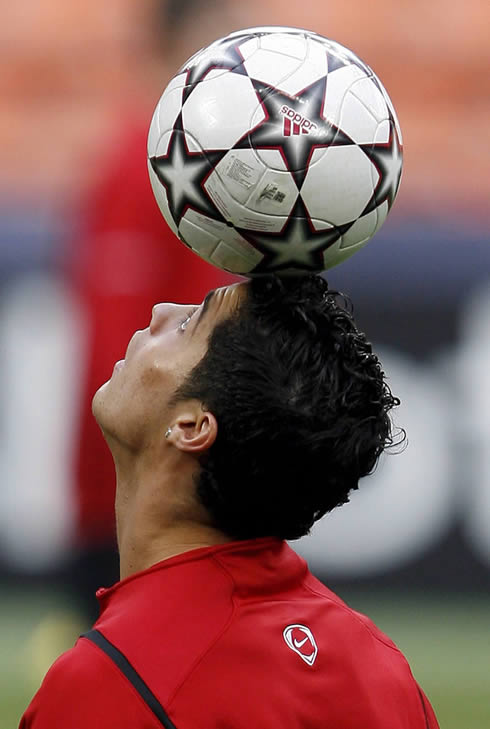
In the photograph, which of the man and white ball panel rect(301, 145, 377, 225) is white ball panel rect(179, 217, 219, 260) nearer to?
the man

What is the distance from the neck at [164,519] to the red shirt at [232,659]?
0.08m

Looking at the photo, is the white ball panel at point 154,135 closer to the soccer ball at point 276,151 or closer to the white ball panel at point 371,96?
the soccer ball at point 276,151

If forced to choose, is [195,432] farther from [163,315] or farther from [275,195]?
[275,195]

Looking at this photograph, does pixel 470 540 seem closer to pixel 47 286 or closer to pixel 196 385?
pixel 47 286

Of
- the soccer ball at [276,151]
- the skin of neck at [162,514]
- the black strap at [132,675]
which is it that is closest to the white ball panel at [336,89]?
the soccer ball at [276,151]

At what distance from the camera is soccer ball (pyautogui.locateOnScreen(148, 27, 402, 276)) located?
221 centimetres

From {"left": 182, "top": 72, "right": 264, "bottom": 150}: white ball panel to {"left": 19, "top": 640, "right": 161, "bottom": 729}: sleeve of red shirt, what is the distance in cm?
89

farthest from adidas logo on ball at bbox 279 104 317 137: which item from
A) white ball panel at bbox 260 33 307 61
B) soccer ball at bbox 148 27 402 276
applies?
white ball panel at bbox 260 33 307 61

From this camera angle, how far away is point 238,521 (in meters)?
2.22

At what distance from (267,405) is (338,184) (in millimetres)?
418

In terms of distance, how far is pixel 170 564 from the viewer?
215cm

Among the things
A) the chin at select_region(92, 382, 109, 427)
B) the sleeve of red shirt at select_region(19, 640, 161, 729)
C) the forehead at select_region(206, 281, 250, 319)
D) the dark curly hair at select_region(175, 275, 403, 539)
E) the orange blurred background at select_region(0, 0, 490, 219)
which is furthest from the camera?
the orange blurred background at select_region(0, 0, 490, 219)

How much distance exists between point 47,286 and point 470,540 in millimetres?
2327

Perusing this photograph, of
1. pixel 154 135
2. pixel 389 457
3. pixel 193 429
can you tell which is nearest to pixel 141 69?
pixel 389 457
